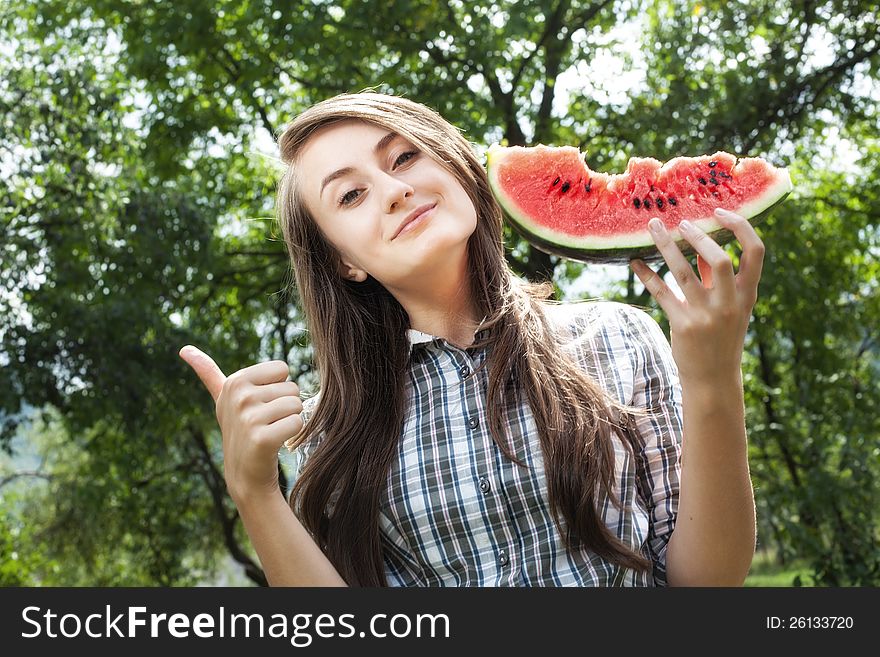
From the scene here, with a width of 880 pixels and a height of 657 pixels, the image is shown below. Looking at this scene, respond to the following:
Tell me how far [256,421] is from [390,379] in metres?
0.65

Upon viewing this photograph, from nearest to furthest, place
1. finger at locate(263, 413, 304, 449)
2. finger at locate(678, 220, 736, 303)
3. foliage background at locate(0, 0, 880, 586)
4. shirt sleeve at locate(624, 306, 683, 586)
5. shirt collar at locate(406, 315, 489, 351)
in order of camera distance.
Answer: finger at locate(678, 220, 736, 303) → finger at locate(263, 413, 304, 449) → shirt sleeve at locate(624, 306, 683, 586) → shirt collar at locate(406, 315, 489, 351) → foliage background at locate(0, 0, 880, 586)

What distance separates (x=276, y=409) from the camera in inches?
74.0

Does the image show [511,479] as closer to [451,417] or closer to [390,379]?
[451,417]

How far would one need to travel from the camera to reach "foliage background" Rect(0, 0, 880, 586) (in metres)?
8.23

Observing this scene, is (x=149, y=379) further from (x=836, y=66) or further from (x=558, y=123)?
(x=836, y=66)

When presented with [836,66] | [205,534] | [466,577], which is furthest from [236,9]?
[466,577]

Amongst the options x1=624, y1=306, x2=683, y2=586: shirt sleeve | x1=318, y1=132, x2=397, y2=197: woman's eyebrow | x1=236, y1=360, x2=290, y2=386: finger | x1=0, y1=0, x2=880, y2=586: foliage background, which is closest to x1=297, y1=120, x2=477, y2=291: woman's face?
x1=318, y1=132, x2=397, y2=197: woman's eyebrow

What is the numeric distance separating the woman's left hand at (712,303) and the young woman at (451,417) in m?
0.07

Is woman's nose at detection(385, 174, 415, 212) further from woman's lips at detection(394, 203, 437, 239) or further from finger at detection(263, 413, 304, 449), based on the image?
finger at detection(263, 413, 304, 449)

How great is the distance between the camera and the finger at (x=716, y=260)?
1683mm

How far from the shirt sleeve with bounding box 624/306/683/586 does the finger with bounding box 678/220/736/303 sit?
0.63 meters

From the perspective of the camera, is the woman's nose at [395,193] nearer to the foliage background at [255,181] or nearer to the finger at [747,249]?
the finger at [747,249]

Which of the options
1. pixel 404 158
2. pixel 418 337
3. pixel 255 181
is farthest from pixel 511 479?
pixel 255 181

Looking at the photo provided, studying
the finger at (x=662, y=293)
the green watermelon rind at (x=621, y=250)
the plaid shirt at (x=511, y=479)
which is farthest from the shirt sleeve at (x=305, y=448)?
the finger at (x=662, y=293)
